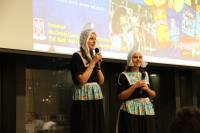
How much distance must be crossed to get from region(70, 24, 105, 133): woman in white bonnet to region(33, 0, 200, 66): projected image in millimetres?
267

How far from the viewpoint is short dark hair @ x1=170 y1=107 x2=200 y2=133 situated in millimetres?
860

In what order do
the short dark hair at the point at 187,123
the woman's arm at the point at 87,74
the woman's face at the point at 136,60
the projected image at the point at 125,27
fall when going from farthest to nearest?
1. the woman's face at the point at 136,60
2. the projected image at the point at 125,27
3. the woman's arm at the point at 87,74
4. the short dark hair at the point at 187,123


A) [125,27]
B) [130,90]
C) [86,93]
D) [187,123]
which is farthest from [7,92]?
[187,123]

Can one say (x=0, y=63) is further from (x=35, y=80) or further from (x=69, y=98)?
(x=69, y=98)

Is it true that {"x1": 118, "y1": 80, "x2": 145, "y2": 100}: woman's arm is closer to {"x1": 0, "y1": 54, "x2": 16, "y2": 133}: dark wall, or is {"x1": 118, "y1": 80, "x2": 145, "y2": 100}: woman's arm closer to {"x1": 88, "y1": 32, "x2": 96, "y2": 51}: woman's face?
{"x1": 88, "y1": 32, "x2": 96, "y2": 51}: woman's face

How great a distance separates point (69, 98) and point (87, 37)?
0.99m

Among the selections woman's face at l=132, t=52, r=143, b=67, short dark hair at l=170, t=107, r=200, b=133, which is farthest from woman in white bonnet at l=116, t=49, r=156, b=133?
short dark hair at l=170, t=107, r=200, b=133

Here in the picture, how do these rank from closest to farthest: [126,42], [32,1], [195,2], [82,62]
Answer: [82,62] < [32,1] < [126,42] < [195,2]

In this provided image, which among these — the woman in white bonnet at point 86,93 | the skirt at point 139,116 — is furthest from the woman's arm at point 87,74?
the skirt at point 139,116

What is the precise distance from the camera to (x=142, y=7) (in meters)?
3.73

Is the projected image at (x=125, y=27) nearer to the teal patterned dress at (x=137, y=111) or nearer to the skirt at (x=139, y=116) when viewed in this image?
the teal patterned dress at (x=137, y=111)

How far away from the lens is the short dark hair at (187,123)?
86 cm

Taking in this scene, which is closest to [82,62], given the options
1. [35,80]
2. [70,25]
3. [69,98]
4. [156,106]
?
[70,25]

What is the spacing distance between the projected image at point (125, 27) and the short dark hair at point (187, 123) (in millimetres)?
1820
